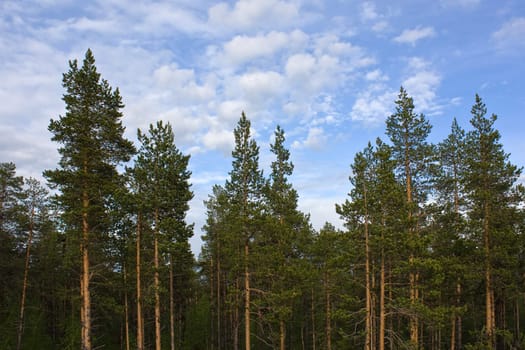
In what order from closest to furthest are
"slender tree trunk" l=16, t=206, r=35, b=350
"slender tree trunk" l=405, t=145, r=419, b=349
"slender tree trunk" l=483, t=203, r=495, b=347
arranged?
"slender tree trunk" l=405, t=145, r=419, b=349 < "slender tree trunk" l=483, t=203, r=495, b=347 < "slender tree trunk" l=16, t=206, r=35, b=350

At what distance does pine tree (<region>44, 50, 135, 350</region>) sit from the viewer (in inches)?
711

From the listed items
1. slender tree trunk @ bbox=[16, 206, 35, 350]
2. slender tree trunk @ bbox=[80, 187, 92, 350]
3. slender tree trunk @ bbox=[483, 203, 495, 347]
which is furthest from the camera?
slender tree trunk @ bbox=[16, 206, 35, 350]

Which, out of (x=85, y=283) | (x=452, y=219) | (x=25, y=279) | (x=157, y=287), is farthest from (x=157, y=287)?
(x=452, y=219)

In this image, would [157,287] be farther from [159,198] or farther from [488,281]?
[488,281]

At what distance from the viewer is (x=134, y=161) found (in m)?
21.6

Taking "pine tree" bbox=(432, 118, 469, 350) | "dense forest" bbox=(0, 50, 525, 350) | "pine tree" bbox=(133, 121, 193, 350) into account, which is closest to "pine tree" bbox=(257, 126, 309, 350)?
"dense forest" bbox=(0, 50, 525, 350)

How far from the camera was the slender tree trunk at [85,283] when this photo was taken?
17.4 metres

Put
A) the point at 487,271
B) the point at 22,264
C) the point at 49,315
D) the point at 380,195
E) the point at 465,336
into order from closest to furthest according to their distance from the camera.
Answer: the point at 380,195
the point at 487,271
the point at 22,264
the point at 465,336
the point at 49,315

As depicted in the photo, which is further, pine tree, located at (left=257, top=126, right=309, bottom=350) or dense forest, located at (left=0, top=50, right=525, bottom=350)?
pine tree, located at (left=257, top=126, right=309, bottom=350)

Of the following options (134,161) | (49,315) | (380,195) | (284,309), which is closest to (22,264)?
(134,161)

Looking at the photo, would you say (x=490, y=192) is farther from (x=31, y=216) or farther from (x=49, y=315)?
(x=49, y=315)

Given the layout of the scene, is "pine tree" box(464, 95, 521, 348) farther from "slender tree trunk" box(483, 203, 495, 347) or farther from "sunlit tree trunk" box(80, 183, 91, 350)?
"sunlit tree trunk" box(80, 183, 91, 350)

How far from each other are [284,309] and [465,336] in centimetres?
2818

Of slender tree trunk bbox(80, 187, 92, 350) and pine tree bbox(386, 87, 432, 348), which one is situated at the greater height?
pine tree bbox(386, 87, 432, 348)
